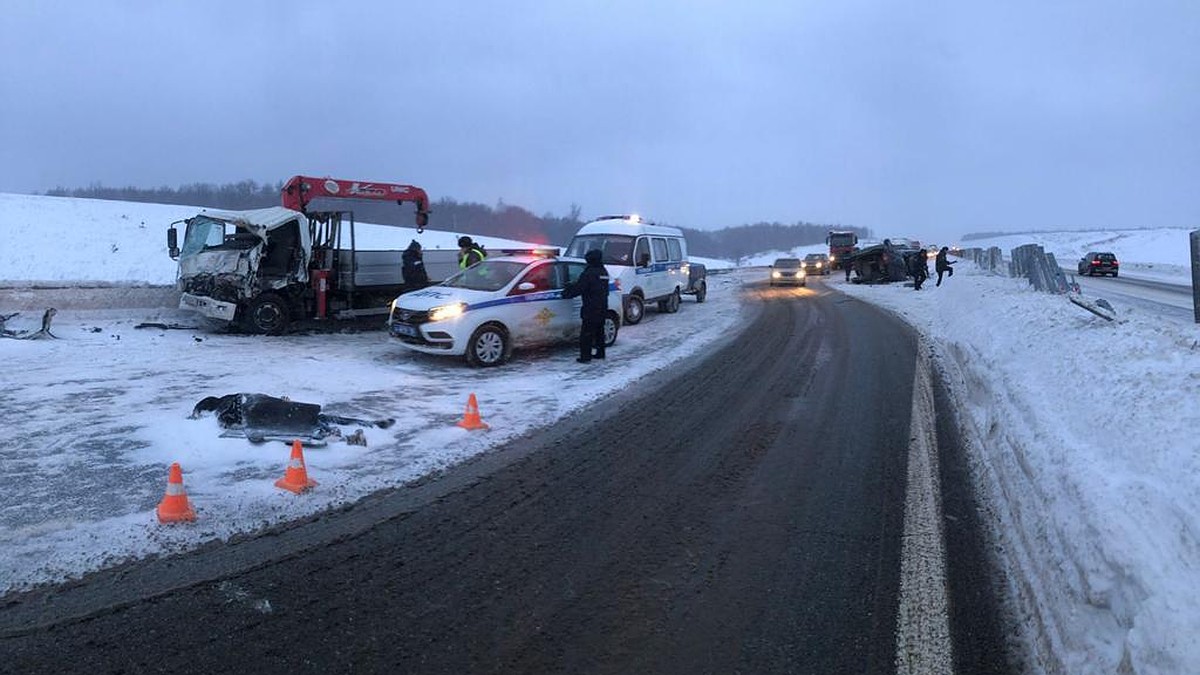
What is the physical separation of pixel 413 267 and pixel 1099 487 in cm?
1377

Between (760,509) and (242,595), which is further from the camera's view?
(760,509)

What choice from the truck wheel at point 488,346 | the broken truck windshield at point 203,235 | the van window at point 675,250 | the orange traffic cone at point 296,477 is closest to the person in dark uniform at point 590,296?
the truck wheel at point 488,346

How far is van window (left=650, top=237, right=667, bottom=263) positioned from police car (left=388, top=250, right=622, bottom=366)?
613cm

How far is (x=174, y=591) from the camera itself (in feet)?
12.6

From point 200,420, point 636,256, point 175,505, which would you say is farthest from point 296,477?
point 636,256

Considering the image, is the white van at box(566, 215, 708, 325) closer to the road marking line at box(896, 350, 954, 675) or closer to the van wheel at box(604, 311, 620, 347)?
the van wheel at box(604, 311, 620, 347)

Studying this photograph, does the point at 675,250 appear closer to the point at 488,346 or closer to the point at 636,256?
the point at 636,256

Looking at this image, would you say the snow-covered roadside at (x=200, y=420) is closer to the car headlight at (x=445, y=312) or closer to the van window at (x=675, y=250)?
the car headlight at (x=445, y=312)

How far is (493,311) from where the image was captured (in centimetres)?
1109

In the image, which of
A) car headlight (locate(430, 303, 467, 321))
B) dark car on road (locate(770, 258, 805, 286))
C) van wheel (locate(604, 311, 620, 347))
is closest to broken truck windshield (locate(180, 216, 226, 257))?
car headlight (locate(430, 303, 467, 321))

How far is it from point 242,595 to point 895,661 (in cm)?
330

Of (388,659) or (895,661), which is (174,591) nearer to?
(388,659)

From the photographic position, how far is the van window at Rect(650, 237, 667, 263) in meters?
18.8

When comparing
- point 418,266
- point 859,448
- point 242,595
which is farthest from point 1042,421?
point 418,266
